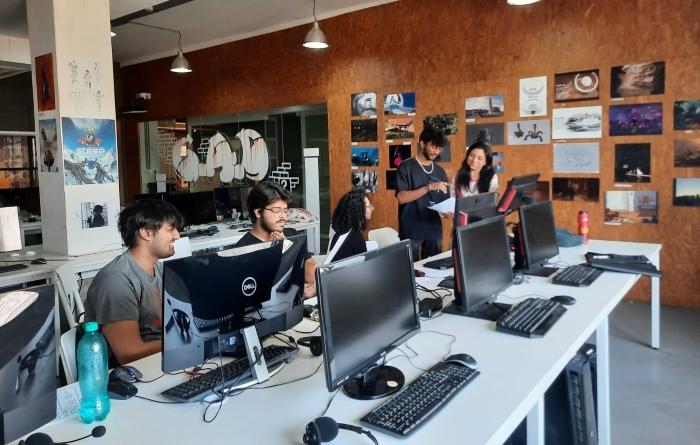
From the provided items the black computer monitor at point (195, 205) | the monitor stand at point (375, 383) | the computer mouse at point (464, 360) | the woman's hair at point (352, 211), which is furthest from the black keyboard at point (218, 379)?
the black computer monitor at point (195, 205)

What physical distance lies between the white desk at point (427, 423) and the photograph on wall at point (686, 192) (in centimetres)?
315

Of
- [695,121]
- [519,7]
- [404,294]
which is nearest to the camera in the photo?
[404,294]

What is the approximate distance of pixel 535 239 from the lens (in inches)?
113

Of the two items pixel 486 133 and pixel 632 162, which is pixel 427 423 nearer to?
pixel 632 162

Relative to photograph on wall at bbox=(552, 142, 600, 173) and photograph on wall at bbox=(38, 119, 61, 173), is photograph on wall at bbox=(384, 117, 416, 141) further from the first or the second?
photograph on wall at bbox=(38, 119, 61, 173)

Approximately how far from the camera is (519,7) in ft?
16.9

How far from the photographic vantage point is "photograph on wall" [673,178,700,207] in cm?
449

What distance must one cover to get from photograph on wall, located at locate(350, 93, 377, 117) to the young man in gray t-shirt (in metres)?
4.38

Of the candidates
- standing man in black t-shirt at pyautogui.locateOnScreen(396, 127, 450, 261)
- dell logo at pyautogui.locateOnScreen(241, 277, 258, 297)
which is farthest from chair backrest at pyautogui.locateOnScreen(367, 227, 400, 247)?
dell logo at pyautogui.locateOnScreen(241, 277, 258, 297)

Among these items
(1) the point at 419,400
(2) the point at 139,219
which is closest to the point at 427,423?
(1) the point at 419,400

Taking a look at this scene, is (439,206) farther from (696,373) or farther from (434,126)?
(434,126)

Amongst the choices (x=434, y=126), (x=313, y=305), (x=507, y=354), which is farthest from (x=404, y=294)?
(x=434, y=126)

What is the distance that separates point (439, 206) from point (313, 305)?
1613 mm

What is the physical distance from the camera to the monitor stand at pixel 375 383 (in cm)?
151
